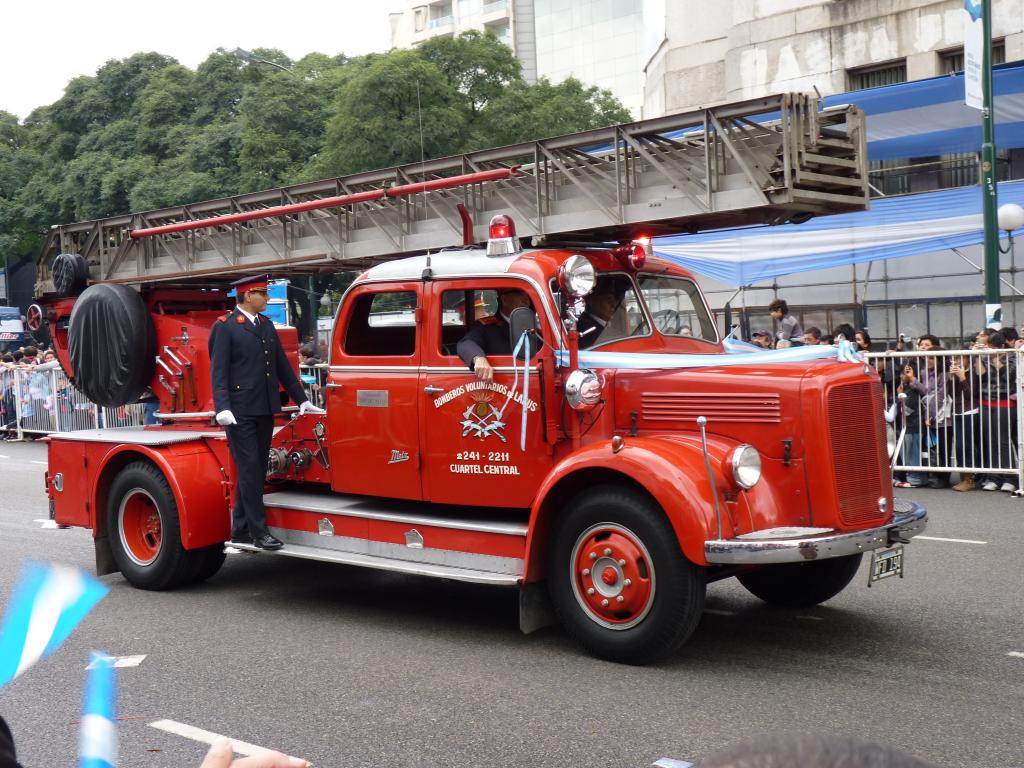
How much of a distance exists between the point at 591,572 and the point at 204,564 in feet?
11.4

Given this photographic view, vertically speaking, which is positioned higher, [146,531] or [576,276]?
[576,276]

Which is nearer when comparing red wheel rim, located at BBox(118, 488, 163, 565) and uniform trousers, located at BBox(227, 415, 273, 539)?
uniform trousers, located at BBox(227, 415, 273, 539)

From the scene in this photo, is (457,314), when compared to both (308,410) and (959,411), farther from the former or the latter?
(959,411)

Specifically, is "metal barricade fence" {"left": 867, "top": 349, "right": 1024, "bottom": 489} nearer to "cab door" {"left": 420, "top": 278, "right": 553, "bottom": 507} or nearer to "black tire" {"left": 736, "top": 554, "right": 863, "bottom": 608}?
"black tire" {"left": 736, "top": 554, "right": 863, "bottom": 608}

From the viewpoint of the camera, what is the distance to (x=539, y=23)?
232 feet

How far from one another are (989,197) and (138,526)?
10697 millimetres

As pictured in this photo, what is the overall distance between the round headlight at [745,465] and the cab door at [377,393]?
2162 mm

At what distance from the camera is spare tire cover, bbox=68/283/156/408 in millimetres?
9141

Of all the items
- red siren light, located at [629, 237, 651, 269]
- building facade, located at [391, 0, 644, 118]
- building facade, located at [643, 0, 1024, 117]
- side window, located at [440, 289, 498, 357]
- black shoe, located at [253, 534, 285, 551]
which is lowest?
black shoe, located at [253, 534, 285, 551]

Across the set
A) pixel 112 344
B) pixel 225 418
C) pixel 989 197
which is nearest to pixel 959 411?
pixel 989 197

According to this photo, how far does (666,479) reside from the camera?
19.0 ft

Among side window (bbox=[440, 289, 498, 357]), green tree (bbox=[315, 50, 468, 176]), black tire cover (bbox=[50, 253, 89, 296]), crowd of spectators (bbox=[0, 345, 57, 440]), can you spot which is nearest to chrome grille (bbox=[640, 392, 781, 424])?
side window (bbox=[440, 289, 498, 357])

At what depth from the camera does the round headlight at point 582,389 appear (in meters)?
6.40

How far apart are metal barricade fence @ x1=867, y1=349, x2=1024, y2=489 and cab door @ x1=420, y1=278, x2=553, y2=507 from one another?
20.5 ft
